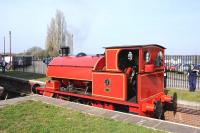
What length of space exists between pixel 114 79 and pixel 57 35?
52911 millimetres

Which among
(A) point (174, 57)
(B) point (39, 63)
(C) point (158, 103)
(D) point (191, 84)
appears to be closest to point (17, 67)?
(B) point (39, 63)

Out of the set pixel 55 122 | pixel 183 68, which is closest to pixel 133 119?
pixel 55 122

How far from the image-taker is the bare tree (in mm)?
60531

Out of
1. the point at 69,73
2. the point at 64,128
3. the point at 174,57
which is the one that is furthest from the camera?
the point at 174,57

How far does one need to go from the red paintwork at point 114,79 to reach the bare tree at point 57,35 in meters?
48.9

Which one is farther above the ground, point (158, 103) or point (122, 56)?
point (122, 56)

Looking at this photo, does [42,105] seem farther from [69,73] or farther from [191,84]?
[191,84]

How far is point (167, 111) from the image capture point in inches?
444

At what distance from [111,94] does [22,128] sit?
12.7 ft

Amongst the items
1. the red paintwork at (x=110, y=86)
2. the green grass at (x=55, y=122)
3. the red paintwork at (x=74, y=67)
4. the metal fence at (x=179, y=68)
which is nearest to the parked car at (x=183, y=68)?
the metal fence at (x=179, y=68)

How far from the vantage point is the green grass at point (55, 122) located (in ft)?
21.4

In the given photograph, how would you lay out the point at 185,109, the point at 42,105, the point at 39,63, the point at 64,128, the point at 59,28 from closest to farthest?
the point at 64,128 < the point at 42,105 < the point at 185,109 < the point at 39,63 < the point at 59,28

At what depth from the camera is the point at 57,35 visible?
61156 mm

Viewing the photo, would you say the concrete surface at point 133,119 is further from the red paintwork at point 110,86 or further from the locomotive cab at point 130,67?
the locomotive cab at point 130,67
